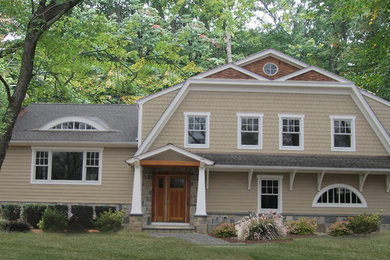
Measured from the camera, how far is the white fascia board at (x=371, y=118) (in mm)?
18125

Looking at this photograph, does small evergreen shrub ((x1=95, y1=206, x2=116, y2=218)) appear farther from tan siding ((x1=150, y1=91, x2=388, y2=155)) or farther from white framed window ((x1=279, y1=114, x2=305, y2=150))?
white framed window ((x1=279, y1=114, x2=305, y2=150))

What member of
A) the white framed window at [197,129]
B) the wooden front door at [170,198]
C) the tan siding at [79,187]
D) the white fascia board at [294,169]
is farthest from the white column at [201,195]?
the tan siding at [79,187]

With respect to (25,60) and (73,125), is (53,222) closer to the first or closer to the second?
(73,125)

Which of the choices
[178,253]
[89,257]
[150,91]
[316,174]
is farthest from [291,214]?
[150,91]

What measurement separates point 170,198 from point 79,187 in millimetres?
3767

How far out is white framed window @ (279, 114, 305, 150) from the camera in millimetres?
18547

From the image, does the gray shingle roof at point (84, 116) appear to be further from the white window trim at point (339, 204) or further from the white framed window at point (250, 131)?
the white window trim at point (339, 204)

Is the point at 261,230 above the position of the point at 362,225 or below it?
below

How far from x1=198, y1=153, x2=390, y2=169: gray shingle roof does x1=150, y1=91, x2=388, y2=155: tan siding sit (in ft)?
1.33

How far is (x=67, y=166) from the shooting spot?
1878cm

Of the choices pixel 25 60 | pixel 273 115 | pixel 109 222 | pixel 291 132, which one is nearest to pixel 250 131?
pixel 273 115

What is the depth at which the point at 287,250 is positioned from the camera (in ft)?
40.8

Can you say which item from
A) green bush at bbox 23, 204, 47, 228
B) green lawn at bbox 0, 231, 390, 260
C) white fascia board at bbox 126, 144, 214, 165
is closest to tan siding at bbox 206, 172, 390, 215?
white fascia board at bbox 126, 144, 214, 165

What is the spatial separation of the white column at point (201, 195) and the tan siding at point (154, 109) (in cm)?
308
